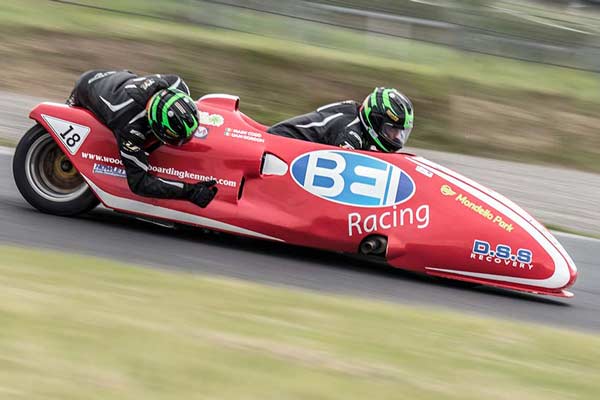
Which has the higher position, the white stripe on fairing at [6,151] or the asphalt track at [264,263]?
the asphalt track at [264,263]

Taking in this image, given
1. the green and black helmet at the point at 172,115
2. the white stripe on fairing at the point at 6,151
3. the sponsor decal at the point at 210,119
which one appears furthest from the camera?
the white stripe on fairing at the point at 6,151

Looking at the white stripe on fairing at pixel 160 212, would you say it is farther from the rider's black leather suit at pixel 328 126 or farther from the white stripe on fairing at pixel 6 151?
the white stripe on fairing at pixel 6 151

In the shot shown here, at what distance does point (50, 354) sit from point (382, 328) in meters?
1.87

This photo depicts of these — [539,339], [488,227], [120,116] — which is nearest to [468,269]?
[488,227]

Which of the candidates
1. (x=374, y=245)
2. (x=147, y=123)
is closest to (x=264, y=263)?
(x=374, y=245)

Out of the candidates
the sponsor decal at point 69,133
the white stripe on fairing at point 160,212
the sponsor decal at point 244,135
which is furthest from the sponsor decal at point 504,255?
the sponsor decal at point 69,133

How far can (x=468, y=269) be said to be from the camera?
7.02m

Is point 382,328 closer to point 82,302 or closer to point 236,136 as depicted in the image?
point 82,302

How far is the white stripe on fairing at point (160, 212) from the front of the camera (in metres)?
7.14

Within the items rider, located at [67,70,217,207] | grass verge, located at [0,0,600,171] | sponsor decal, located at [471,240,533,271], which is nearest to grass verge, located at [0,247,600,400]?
sponsor decal, located at [471,240,533,271]

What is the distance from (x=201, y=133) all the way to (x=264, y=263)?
1.12m

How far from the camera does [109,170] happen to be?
7.26 metres

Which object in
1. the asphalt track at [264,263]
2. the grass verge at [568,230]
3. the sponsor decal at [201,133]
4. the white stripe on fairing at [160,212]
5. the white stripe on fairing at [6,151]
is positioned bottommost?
the white stripe on fairing at [6,151]

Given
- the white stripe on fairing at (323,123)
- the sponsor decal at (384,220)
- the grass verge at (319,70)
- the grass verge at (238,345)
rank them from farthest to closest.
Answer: the grass verge at (319,70) → the white stripe on fairing at (323,123) → the sponsor decal at (384,220) → the grass verge at (238,345)
